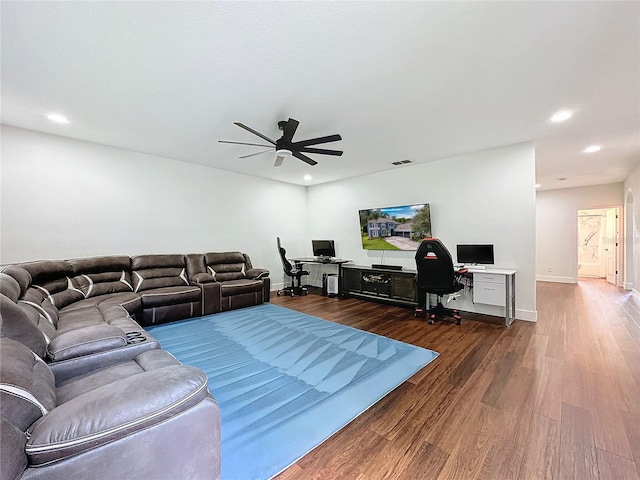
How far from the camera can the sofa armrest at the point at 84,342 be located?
169 centimetres

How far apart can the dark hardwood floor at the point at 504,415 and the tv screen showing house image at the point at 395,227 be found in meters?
2.09

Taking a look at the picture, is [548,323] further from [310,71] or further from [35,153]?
[35,153]

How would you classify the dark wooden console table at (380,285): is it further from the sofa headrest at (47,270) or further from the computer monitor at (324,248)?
the sofa headrest at (47,270)

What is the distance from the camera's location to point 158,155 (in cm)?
485

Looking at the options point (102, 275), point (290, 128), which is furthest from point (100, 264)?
point (290, 128)

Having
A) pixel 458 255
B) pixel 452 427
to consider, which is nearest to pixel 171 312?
pixel 452 427

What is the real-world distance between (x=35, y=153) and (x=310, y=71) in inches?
165

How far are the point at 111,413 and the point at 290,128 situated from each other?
109 inches

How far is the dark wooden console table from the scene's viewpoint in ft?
16.0

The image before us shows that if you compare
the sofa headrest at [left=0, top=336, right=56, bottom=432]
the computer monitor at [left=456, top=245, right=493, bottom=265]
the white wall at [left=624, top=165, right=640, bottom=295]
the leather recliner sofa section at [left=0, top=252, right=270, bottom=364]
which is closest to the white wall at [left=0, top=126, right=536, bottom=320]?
the computer monitor at [left=456, top=245, right=493, bottom=265]

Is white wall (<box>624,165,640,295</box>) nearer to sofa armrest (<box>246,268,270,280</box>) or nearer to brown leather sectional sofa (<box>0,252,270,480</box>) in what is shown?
sofa armrest (<box>246,268,270,280</box>)

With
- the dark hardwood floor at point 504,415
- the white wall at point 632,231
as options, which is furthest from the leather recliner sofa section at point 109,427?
the white wall at point 632,231

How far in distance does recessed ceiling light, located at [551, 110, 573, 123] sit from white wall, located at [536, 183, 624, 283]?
5.68 metres

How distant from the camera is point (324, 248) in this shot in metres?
6.61
